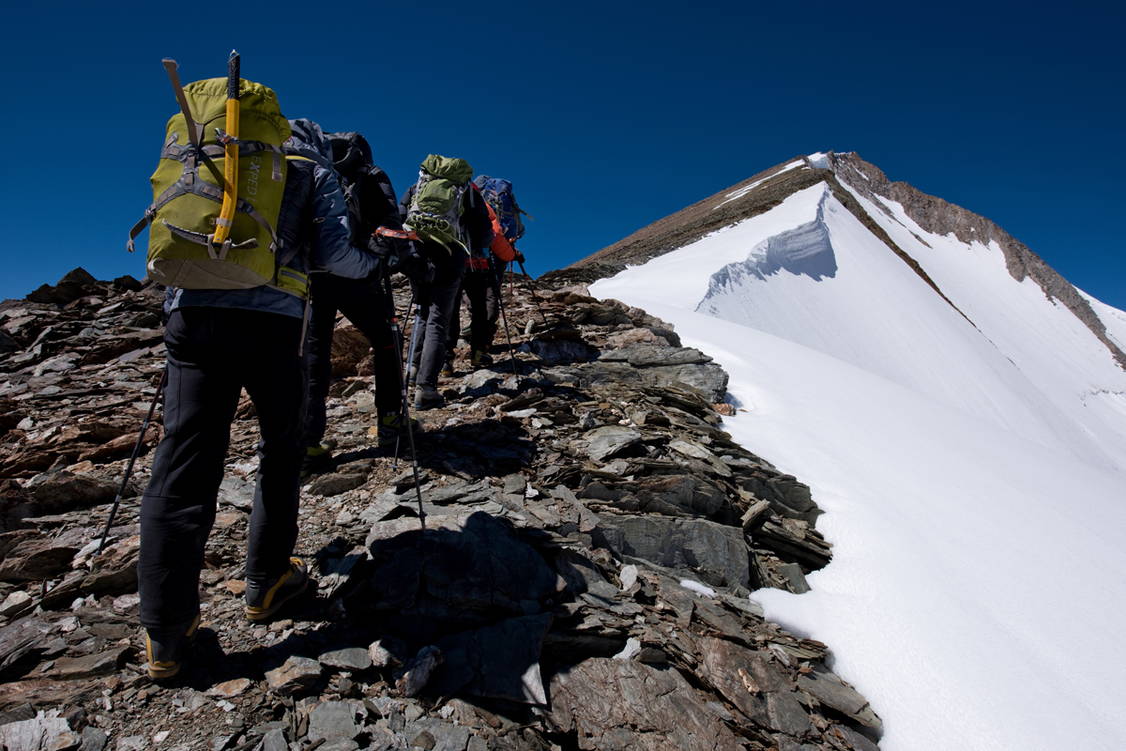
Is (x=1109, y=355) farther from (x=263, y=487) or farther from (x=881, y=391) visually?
(x=263, y=487)

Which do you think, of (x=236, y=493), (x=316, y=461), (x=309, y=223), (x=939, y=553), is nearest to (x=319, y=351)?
(x=316, y=461)

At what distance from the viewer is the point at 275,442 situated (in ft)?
7.55

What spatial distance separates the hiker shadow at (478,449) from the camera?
4.05 m

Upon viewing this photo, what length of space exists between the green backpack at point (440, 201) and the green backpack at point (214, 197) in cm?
298

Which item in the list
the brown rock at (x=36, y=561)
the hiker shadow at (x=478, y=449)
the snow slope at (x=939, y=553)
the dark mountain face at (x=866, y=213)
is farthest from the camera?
the dark mountain face at (x=866, y=213)

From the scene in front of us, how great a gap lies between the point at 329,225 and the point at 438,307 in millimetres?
2677

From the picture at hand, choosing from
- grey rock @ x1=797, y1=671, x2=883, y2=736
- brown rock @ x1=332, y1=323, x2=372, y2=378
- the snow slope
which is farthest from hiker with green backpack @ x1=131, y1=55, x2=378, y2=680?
brown rock @ x1=332, y1=323, x2=372, y2=378

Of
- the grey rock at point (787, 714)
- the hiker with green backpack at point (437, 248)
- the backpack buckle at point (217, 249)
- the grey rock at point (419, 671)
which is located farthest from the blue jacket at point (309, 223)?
the grey rock at point (787, 714)

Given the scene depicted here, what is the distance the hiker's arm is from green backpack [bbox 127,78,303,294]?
0.29 m

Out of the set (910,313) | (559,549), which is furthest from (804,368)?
(910,313)

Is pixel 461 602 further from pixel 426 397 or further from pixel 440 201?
pixel 440 201

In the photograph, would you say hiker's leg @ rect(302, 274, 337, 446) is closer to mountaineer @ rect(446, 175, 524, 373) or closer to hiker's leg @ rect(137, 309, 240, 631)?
hiker's leg @ rect(137, 309, 240, 631)

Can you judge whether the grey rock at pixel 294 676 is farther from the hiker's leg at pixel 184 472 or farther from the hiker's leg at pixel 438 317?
the hiker's leg at pixel 438 317

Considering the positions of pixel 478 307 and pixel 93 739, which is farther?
pixel 478 307
